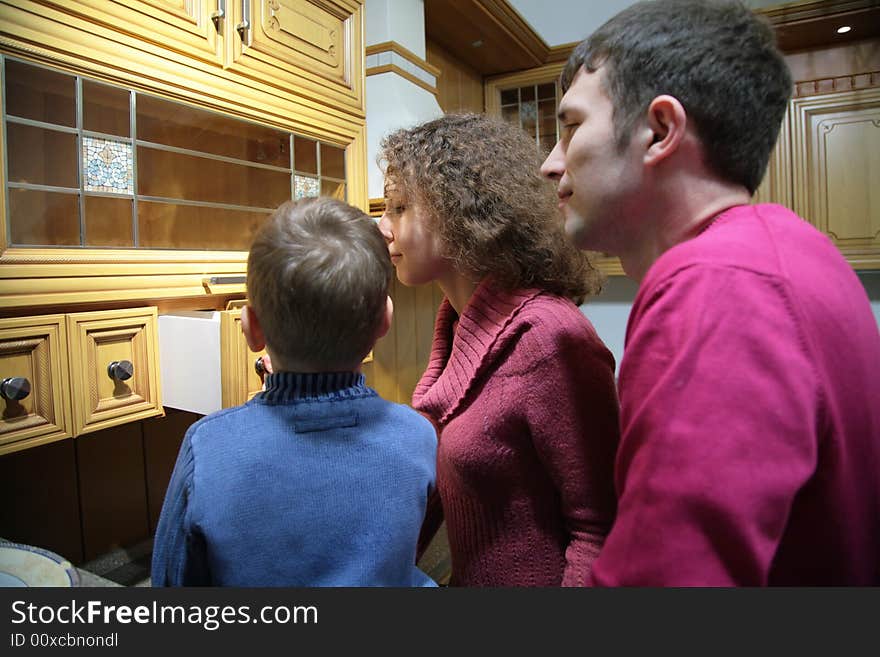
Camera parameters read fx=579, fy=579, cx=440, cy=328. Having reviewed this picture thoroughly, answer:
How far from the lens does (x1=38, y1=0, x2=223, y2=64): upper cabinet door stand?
781 millimetres

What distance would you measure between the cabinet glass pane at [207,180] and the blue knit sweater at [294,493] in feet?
1.93

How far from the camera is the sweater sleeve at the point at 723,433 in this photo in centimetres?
38

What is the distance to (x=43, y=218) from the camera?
31.5 inches

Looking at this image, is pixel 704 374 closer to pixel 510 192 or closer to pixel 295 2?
pixel 510 192

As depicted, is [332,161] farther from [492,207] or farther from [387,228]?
[492,207]

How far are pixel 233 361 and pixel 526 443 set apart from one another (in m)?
0.53

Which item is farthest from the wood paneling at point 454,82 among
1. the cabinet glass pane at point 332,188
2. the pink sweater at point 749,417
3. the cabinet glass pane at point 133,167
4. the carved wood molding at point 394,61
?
the pink sweater at point 749,417

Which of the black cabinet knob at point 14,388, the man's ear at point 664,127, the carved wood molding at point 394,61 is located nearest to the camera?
the man's ear at point 664,127

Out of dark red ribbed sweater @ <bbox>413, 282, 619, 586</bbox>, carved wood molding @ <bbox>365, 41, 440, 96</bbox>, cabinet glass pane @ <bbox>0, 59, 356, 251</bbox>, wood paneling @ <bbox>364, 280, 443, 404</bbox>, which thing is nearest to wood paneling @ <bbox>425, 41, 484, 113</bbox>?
carved wood molding @ <bbox>365, 41, 440, 96</bbox>

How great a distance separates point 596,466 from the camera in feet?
2.27

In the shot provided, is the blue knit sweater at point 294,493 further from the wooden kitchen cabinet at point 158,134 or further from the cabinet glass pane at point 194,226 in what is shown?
the cabinet glass pane at point 194,226

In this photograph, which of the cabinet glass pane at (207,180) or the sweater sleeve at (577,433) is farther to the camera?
the cabinet glass pane at (207,180)

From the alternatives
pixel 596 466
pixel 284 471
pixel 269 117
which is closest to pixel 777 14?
pixel 269 117

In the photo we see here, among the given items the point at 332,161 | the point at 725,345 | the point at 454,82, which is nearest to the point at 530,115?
the point at 454,82
